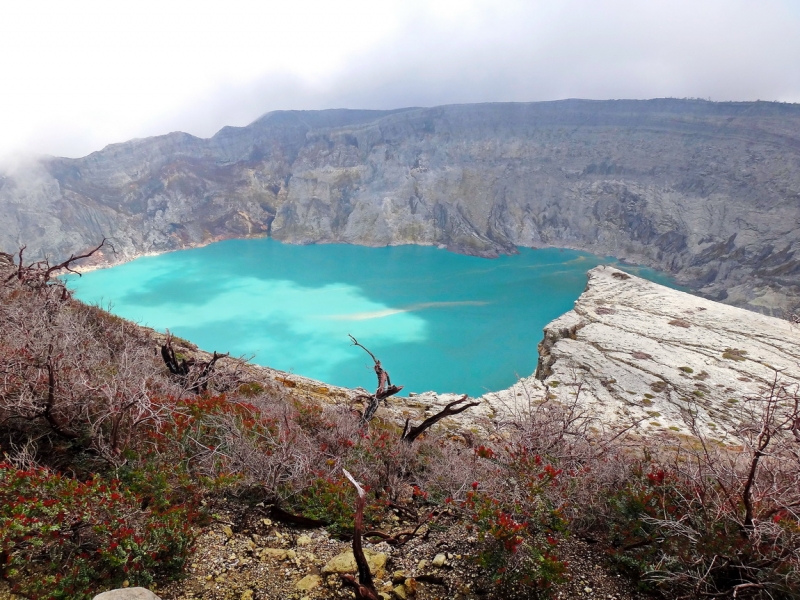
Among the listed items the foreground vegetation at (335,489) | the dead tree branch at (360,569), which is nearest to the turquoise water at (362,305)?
the foreground vegetation at (335,489)

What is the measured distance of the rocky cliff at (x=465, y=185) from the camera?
3744 centimetres

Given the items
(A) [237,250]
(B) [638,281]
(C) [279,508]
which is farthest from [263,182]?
(C) [279,508]

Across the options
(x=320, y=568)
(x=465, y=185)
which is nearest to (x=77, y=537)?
(x=320, y=568)

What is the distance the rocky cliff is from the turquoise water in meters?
4.80

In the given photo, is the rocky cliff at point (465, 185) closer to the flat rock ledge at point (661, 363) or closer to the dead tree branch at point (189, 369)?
the flat rock ledge at point (661, 363)

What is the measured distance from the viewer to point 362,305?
27500 millimetres

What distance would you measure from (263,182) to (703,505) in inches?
2278

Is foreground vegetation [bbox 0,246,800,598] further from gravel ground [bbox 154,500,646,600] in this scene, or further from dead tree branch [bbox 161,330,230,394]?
dead tree branch [bbox 161,330,230,394]

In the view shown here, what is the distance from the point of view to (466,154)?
51.3m

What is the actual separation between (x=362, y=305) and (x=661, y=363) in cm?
2011

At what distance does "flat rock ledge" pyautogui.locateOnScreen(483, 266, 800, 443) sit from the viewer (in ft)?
24.5

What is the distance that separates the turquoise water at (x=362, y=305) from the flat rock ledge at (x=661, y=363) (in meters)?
5.11

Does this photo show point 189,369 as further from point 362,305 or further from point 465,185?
point 465,185

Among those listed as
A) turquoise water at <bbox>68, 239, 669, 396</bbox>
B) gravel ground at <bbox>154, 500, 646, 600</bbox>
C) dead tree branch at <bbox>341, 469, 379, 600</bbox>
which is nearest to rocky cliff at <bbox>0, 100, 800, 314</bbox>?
turquoise water at <bbox>68, 239, 669, 396</bbox>
